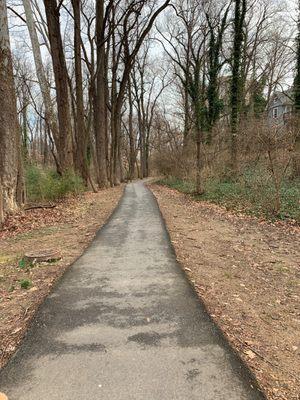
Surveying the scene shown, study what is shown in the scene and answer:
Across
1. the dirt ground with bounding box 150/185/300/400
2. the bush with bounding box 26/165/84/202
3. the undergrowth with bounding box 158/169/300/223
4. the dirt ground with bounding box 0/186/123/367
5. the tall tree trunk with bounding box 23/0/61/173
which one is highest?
the tall tree trunk with bounding box 23/0/61/173

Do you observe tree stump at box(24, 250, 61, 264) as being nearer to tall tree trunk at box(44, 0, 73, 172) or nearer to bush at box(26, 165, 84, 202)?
bush at box(26, 165, 84, 202)

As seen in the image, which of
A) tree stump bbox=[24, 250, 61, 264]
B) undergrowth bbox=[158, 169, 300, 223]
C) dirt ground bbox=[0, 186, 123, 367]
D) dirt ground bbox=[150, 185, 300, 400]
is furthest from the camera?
undergrowth bbox=[158, 169, 300, 223]

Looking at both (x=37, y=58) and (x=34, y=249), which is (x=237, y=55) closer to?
(x=37, y=58)

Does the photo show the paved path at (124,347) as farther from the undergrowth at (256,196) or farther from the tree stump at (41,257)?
the undergrowth at (256,196)

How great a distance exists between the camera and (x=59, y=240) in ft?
25.6

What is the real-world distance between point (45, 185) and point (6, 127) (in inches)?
171

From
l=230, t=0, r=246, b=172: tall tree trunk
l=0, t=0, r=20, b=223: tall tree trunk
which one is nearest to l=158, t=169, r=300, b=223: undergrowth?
l=230, t=0, r=246, b=172: tall tree trunk

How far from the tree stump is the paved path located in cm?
71

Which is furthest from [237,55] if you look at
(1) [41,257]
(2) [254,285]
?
(1) [41,257]

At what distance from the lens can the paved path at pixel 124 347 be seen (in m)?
2.76

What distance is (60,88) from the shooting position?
15.5 metres

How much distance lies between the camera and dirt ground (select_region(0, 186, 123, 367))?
398 centimetres

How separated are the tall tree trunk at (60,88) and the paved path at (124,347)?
438 inches

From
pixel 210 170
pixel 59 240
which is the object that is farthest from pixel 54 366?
pixel 210 170
